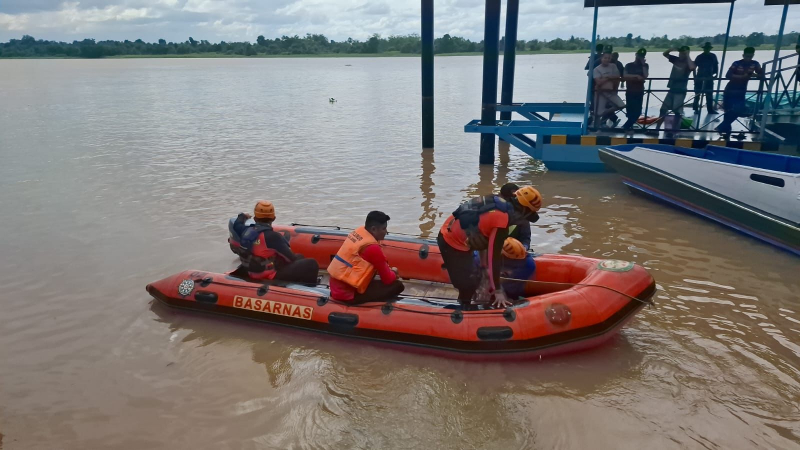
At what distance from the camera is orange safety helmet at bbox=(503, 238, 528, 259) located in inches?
202

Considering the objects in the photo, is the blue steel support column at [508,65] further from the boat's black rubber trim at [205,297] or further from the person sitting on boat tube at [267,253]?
the boat's black rubber trim at [205,297]

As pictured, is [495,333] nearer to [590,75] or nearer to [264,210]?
[264,210]

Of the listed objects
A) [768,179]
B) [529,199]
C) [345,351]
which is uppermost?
[529,199]

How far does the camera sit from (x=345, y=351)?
4.82 meters

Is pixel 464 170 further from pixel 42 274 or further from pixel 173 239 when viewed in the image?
pixel 42 274

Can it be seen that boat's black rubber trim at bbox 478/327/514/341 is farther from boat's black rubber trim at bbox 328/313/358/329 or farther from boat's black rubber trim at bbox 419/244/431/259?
boat's black rubber trim at bbox 419/244/431/259

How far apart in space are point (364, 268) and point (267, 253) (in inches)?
48.1

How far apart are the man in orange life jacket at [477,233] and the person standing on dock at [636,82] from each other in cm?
654

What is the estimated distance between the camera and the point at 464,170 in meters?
12.0

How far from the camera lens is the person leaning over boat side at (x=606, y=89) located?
1016 centimetres

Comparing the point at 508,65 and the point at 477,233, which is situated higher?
the point at 508,65

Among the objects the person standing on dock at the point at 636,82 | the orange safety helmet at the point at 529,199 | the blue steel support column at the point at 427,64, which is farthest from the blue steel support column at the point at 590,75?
the orange safety helmet at the point at 529,199

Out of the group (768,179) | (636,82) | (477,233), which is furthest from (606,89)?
(477,233)

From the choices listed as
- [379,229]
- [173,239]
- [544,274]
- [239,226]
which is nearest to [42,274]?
[173,239]
